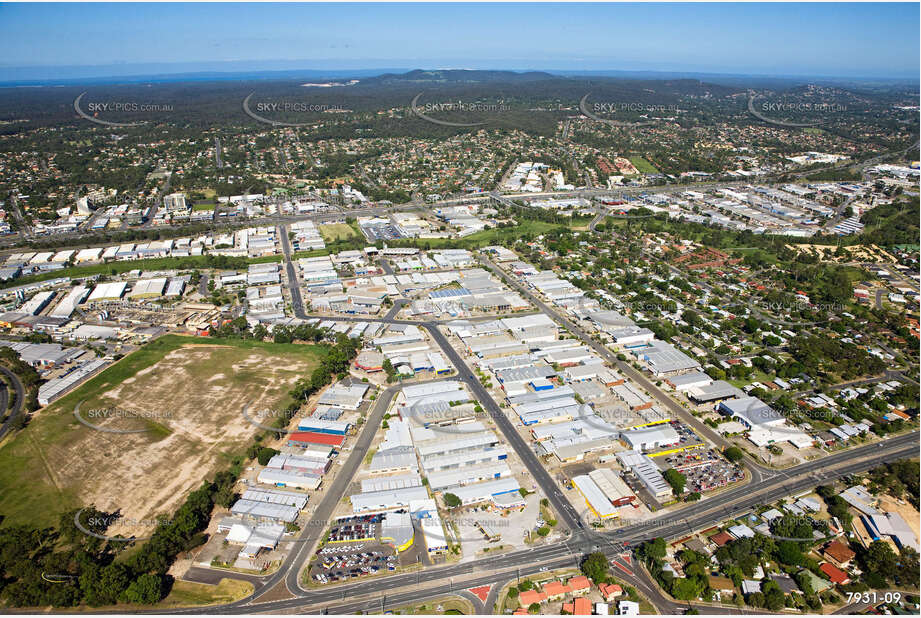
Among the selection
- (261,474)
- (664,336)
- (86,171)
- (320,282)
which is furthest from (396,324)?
(86,171)

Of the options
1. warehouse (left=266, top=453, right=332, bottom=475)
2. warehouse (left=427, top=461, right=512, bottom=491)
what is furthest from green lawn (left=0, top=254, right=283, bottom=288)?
warehouse (left=427, top=461, right=512, bottom=491)

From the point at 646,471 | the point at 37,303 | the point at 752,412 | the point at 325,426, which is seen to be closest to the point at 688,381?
the point at 752,412

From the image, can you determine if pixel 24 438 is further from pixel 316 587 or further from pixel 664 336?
pixel 664 336

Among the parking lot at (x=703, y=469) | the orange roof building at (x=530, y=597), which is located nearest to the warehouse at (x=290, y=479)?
the orange roof building at (x=530, y=597)

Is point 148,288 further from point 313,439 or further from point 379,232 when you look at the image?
point 313,439

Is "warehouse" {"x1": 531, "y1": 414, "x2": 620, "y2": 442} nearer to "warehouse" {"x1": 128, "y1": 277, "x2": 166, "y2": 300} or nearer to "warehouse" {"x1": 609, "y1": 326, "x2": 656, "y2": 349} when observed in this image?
"warehouse" {"x1": 609, "y1": 326, "x2": 656, "y2": 349}
